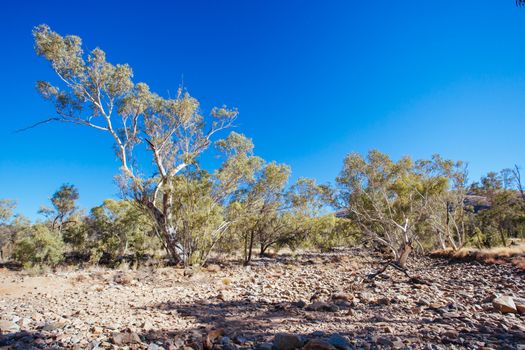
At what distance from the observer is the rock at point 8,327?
403cm

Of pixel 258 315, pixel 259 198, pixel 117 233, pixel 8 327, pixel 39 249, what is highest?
pixel 259 198

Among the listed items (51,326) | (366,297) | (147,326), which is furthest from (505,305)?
(51,326)

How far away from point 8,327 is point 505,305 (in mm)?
8209

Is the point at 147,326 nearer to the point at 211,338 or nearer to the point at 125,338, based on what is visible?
the point at 125,338

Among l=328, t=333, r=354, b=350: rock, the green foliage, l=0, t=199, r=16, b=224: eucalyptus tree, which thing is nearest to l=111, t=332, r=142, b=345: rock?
l=328, t=333, r=354, b=350: rock

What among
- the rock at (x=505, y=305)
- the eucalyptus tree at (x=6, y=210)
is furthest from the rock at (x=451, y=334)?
the eucalyptus tree at (x=6, y=210)

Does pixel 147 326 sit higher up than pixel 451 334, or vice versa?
pixel 147 326

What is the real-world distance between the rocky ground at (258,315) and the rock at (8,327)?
1 centimetres

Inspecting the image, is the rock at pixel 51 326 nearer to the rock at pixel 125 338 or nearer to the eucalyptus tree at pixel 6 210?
the rock at pixel 125 338

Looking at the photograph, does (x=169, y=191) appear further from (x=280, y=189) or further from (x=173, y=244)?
(x=280, y=189)

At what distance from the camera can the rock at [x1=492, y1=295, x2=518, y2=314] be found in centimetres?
A: 499

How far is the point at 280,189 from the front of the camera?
645 inches

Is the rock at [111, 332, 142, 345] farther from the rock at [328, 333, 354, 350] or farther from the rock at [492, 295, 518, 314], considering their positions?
the rock at [492, 295, 518, 314]

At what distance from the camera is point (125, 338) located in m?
3.65
